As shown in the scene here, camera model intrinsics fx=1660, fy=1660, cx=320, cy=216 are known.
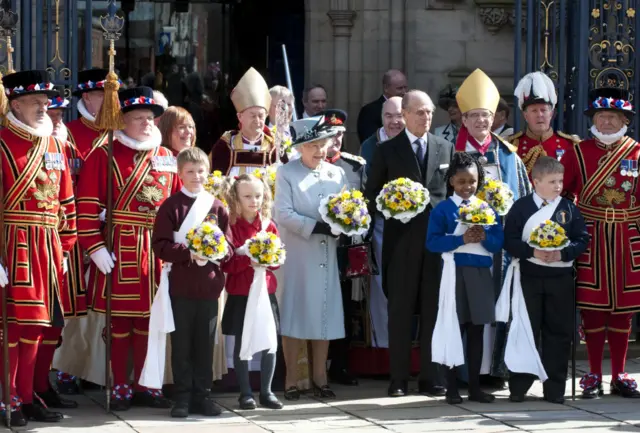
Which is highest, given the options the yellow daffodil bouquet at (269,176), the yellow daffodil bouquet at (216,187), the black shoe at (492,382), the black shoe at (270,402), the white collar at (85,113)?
the white collar at (85,113)

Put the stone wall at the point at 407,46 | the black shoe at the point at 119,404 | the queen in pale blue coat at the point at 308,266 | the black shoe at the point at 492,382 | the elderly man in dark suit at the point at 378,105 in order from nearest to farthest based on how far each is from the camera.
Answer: the black shoe at the point at 119,404 < the queen in pale blue coat at the point at 308,266 < the black shoe at the point at 492,382 < the elderly man in dark suit at the point at 378,105 < the stone wall at the point at 407,46

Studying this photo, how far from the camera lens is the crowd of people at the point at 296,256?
920 centimetres

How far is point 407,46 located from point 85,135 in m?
4.24

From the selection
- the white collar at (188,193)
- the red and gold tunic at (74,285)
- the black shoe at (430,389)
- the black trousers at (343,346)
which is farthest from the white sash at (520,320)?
the red and gold tunic at (74,285)

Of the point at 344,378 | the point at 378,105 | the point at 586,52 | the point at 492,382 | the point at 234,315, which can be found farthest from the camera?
the point at 378,105

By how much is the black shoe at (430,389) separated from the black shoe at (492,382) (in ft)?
1.46

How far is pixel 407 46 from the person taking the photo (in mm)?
13719

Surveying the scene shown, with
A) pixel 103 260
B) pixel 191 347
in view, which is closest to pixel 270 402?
pixel 191 347

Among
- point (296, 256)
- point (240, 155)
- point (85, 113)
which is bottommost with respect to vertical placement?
point (296, 256)

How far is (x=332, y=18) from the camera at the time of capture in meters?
13.8

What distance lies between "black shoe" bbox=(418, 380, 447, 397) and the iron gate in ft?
7.34

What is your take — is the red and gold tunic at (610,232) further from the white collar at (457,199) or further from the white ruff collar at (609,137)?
the white collar at (457,199)

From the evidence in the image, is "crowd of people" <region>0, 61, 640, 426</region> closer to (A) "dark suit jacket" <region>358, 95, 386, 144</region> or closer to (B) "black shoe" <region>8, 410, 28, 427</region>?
(B) "black shoe" <region>8, 410, 28, 427</region>

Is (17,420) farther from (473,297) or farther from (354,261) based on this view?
(473,297)
